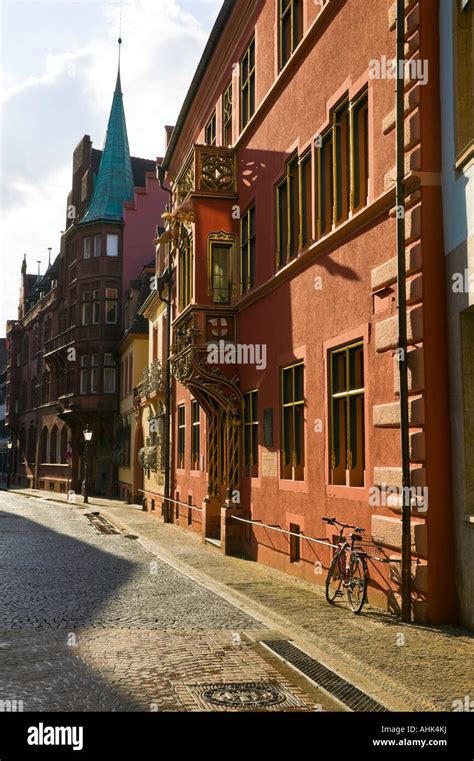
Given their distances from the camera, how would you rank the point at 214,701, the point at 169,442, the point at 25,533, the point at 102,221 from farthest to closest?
the point at 102,221 < the point at 169,442 < the point at 25,533 < the point at 214,701

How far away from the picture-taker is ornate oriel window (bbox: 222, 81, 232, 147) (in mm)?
21453

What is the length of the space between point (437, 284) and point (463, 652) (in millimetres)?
4210

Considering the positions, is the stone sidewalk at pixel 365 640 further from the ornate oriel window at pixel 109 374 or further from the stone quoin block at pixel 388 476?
the ornate oriel window at pixel 109 374

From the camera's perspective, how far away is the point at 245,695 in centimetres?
692

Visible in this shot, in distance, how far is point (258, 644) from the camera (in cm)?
905

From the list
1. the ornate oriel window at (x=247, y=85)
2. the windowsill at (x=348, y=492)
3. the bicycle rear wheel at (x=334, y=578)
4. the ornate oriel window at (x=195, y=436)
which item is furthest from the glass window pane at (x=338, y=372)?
the ornate oriel window at (x=195, y=436)

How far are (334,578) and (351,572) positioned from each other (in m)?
0.92

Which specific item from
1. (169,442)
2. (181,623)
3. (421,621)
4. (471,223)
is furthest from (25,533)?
(471,223)

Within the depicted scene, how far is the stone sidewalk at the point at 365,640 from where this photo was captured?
7039 millimetres

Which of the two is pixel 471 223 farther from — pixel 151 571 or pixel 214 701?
pixel 151 571

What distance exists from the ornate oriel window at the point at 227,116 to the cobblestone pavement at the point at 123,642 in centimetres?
1091

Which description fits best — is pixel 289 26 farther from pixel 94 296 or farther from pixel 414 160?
pixel 94 296

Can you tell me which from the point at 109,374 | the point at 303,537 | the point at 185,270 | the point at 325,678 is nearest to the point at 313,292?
the point at 303,537

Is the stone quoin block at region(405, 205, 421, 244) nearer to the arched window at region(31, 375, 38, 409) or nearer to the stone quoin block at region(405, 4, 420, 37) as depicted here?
the stone quoin block at region(405, 4, 420, 37)
